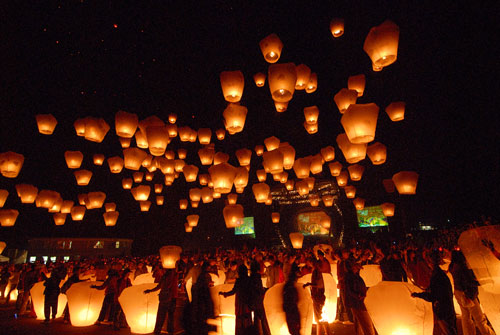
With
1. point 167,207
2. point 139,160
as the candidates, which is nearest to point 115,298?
point 139,160

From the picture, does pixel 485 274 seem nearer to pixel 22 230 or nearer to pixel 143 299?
pixel 143 299

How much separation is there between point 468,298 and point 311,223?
1844 cm

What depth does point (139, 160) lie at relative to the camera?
318 inches

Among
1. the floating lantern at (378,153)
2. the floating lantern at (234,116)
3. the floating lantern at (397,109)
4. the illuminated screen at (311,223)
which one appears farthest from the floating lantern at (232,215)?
the illuminated screen at (311,223)

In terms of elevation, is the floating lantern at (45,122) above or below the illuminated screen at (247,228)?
below

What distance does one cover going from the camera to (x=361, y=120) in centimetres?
507

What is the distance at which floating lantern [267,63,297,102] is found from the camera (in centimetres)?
536

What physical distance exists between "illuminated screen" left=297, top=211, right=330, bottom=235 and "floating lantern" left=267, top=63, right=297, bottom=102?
1698 cm

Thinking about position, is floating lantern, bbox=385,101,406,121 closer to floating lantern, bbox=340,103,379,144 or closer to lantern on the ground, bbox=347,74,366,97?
lantern on the ground, bbox=347,74,366,97

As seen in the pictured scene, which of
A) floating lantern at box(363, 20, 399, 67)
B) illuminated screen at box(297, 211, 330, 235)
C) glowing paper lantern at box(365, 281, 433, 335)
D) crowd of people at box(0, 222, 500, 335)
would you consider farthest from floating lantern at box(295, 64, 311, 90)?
illuminated screen at box(297, 211, 330, 235)

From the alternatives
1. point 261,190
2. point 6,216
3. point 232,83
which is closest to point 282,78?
point 232,83

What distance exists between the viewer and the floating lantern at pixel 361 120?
16.4 feet

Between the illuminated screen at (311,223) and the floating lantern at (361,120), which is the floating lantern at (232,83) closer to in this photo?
the floating lantern at (361,120)

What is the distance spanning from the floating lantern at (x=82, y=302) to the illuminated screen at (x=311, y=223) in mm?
17827
